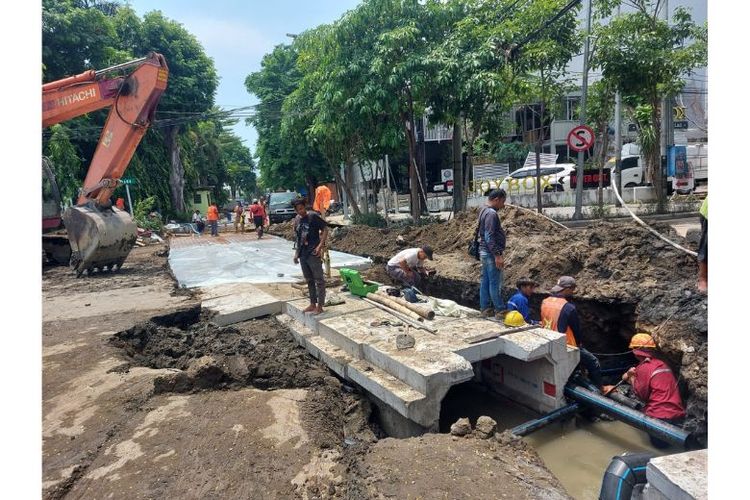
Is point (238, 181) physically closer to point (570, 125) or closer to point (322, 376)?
point (570, 125)

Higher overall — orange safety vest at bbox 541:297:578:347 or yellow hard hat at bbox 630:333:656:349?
orange safety vest at bbox 541:297:578:347

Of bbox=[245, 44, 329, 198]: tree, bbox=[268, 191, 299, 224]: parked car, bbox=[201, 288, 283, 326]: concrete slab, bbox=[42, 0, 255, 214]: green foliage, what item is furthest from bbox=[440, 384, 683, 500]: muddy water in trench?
bbox=[245, 44, 329, 198]: tree

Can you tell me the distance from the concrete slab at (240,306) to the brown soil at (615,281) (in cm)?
243

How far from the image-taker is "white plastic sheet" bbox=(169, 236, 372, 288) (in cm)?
953

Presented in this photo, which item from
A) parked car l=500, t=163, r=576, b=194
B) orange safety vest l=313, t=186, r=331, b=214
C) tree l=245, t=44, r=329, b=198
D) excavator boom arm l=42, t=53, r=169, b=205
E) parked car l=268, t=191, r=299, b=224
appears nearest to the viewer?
orange safety vest l=313, t=186, r=331, b=214

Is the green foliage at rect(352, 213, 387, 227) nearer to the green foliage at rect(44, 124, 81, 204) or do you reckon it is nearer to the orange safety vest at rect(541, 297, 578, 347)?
the orange safety vest at rect(541, 297, 578, 347)

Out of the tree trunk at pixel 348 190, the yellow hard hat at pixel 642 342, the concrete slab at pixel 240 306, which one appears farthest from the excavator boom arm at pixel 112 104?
the yellow hard hat at pixel 642 342

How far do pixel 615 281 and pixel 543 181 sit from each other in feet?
49.5

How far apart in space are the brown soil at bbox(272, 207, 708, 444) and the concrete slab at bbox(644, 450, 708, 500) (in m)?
2.24

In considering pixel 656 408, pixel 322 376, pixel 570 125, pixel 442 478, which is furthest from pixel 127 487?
pixel 570 125

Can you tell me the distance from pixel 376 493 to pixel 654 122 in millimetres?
13925

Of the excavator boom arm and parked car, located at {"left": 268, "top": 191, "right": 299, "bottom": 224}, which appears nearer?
the excavator boom arm

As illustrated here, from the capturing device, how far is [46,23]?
2147 centimetres

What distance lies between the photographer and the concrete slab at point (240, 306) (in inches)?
269
